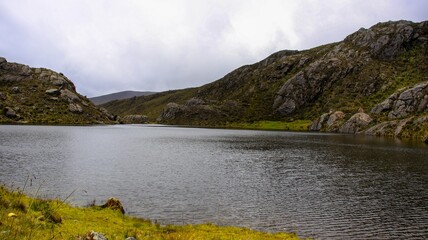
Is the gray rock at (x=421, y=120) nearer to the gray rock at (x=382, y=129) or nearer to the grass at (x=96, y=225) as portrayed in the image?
the gray rock at (x=382, y=129)

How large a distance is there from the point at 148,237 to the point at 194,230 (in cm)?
633

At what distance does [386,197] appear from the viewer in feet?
150


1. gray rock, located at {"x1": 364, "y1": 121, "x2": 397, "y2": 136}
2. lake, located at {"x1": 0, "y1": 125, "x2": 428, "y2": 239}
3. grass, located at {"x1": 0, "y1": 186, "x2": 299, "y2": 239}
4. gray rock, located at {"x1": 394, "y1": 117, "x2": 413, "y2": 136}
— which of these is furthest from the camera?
gray rock, located at {"x1": 364, "y1": 121, "x2": 397, "y2": 136}

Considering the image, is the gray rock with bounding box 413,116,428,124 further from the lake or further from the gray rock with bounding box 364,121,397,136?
the lake

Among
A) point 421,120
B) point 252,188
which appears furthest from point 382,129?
point 252,188

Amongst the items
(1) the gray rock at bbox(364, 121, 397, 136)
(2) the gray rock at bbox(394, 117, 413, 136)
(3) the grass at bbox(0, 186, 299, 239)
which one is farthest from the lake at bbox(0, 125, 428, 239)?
(1) the gray rock at bbox(364, 121, 397, 136)

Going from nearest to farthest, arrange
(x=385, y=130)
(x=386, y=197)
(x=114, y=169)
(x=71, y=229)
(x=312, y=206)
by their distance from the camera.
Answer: (x=71, y=229) → (x=312, y=206) → (x=386, y=197) → (x=114, y=169) → (x=385, y=130)

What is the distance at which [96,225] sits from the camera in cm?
2566

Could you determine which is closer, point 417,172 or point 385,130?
point 417,172

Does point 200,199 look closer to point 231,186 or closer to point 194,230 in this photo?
point 231,186

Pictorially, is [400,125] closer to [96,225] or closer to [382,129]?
[382,129]

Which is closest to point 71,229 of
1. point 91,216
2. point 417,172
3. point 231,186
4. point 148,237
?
point 148,237

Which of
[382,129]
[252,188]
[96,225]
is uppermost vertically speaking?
[382,129]

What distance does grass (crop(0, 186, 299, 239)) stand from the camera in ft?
66.4
